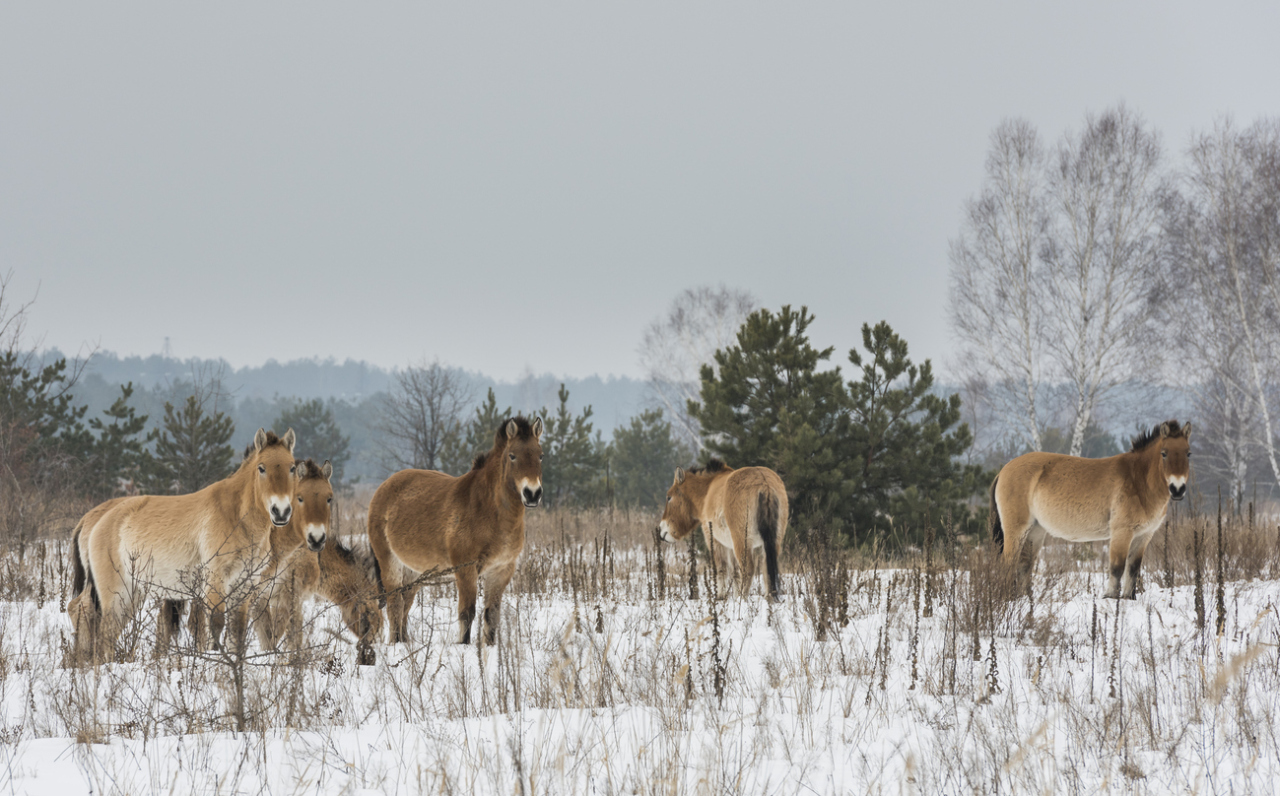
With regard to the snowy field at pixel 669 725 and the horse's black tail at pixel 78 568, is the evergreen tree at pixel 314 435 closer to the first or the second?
the horse's black tail at pixel 78 568

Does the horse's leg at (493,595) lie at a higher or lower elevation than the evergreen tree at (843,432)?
lower

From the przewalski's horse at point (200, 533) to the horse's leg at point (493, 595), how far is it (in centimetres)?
153

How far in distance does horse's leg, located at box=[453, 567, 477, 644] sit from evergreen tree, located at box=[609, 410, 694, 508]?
830 inches

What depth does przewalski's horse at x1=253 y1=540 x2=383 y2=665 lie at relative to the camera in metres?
5.03

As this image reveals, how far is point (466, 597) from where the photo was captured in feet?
18.5

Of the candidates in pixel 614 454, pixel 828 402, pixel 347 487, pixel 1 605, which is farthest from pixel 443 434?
pixel 347 487

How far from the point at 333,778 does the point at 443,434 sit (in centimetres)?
1814

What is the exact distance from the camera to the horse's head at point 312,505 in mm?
5109

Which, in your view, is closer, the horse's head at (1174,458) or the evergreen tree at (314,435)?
the horse's head at (1174,458)

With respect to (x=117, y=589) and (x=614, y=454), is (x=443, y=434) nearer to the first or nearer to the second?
(x=614, y=454)

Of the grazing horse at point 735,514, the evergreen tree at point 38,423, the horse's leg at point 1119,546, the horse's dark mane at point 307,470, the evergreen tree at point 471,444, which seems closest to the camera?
the horse's dark mane at point 307,470

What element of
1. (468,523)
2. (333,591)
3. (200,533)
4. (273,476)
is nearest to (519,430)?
(468,523)

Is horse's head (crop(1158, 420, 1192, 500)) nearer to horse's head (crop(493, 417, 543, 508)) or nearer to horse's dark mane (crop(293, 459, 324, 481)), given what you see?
horse's head (crop(493, 417, 543, 508))

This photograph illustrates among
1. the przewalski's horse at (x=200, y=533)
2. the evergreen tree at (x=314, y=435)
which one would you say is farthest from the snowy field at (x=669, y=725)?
the evergreen tree at (x=314, y=435)
